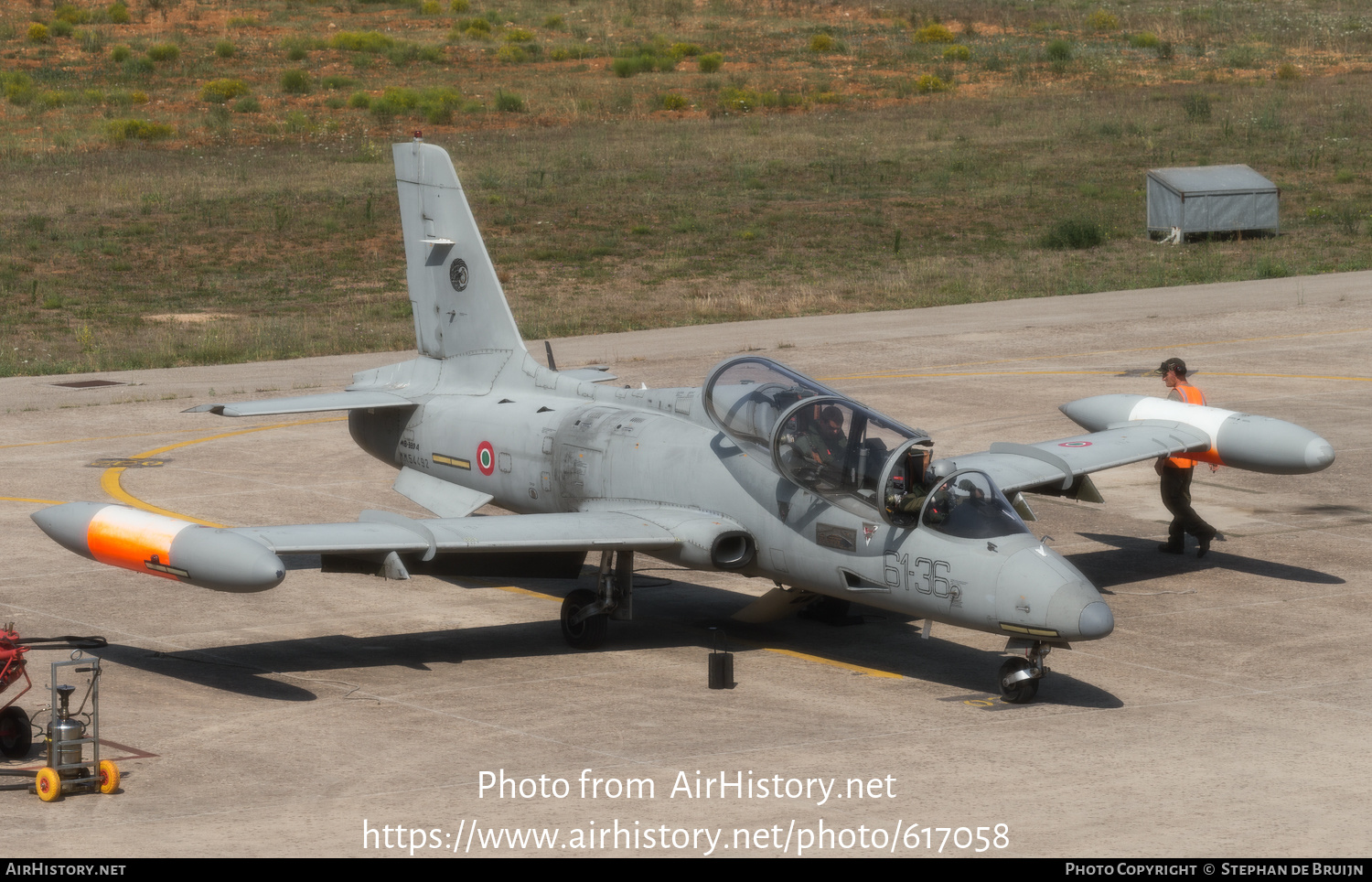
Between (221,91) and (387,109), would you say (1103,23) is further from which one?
(221,91)

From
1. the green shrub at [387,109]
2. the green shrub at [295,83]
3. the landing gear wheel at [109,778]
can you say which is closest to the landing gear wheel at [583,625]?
the landing gear wheel at [109,778]

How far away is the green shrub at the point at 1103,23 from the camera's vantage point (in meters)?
104

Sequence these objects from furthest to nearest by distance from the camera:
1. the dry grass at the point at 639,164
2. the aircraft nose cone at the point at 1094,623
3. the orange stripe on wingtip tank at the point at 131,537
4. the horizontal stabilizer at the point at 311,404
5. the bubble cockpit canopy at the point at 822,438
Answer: the dry grass at the point at 639,164 → the horizontal stabilizer at the point at 311,404 → the bubble cockpit canopy at the point at 822,438 → the orange stripe on wingtip tank at the point at 131,537 → the aircraft nose cone at the point at 1094,623

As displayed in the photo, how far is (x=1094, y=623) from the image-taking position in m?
13.6

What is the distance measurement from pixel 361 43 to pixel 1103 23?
4749 centimetres

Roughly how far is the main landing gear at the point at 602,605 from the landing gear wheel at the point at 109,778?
5.53m

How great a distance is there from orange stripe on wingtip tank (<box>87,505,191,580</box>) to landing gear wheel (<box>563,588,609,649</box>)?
4.11 meters

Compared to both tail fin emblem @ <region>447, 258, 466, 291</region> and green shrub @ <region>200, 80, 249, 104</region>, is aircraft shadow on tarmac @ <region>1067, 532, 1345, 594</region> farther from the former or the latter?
green shrub @ <region>200, 80, 249, 104</region>

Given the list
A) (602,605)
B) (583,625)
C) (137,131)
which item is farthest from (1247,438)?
(137,131)

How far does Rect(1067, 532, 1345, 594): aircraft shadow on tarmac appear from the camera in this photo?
18.9m

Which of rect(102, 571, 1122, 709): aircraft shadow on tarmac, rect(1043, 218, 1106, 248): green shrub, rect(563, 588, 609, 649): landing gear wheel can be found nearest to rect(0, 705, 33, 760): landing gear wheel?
rect(102, 571, 1122, 709): aircraft shadow on tarmac

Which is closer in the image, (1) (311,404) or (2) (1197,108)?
(1) (311,404)

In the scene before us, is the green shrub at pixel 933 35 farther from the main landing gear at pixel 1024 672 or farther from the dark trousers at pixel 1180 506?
the main landing gear at pixel 1024 672

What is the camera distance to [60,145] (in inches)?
2643
